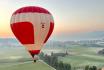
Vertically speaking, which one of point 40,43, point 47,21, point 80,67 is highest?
point 47,21

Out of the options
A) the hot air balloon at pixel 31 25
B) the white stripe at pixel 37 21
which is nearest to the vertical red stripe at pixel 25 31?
the hot air balloon at pixel 31 25

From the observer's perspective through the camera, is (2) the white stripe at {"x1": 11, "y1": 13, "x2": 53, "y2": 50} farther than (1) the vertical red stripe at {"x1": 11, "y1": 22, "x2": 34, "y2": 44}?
No

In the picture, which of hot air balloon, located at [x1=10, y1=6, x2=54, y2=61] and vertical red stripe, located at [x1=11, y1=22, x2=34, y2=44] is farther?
vertical red stripe, located at [x1=11, y1=22, x2=34, y2=44]

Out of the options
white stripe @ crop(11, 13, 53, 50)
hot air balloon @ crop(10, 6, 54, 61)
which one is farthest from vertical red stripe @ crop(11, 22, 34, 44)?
white stripe @ crop(11, 13, 53, 50)

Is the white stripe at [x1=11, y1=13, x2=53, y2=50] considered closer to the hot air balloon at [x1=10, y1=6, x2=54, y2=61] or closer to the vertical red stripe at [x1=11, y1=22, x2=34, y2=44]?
the hot air balloon at [x1=10, y1=6, x2=54, y2=61]

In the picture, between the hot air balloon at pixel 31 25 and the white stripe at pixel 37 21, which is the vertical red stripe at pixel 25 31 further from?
the white stripe at pixel 37 21

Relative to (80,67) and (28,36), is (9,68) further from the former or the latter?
(28,36)

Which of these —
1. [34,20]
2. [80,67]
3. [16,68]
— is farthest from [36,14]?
[80,67]

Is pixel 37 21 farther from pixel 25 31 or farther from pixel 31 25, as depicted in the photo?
pixel 25 31
